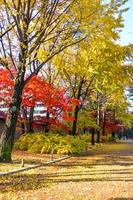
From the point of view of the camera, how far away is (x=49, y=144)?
29.4 m

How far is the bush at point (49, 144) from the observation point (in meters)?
28.4

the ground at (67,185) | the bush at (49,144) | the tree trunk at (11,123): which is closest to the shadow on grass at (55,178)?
the ground at (67,185)

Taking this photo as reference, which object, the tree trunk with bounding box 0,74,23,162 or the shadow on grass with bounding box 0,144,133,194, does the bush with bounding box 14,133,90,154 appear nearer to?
the tree trunk with bounding box 0,74,23,162

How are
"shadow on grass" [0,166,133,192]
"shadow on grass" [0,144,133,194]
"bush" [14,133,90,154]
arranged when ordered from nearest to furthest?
"shadow on grass" [0,166,133,192] → "shadow on grass" [0,144,133,194] → "bush" [14,133,90,154]

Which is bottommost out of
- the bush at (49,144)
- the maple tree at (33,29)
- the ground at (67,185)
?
the ground at (67,185)

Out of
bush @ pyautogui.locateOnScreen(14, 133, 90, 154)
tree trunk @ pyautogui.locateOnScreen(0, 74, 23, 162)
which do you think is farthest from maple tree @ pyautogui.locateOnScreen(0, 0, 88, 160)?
bush @ pyautogui.locateOnScreen(14, 133, 90, 154)

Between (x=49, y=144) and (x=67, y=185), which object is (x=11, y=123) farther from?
(x=49, y=144)

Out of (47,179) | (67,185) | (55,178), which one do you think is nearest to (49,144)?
(55,178)

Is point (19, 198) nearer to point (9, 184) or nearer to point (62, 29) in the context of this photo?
point (9, 184)

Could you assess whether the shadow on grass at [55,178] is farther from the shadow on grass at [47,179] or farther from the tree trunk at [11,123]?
the tree trunk at [11,123]

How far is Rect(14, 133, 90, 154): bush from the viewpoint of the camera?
93.2 feet

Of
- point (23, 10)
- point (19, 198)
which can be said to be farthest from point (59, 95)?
point (19, 198)

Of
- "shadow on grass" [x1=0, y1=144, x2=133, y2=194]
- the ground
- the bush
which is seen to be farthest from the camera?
the bush

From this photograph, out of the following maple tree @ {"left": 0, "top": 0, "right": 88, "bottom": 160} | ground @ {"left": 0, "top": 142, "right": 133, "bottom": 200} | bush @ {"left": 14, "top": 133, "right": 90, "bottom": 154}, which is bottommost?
ground @ {"left": 0, "top": 142, "right": 133, "bottom": 200}
